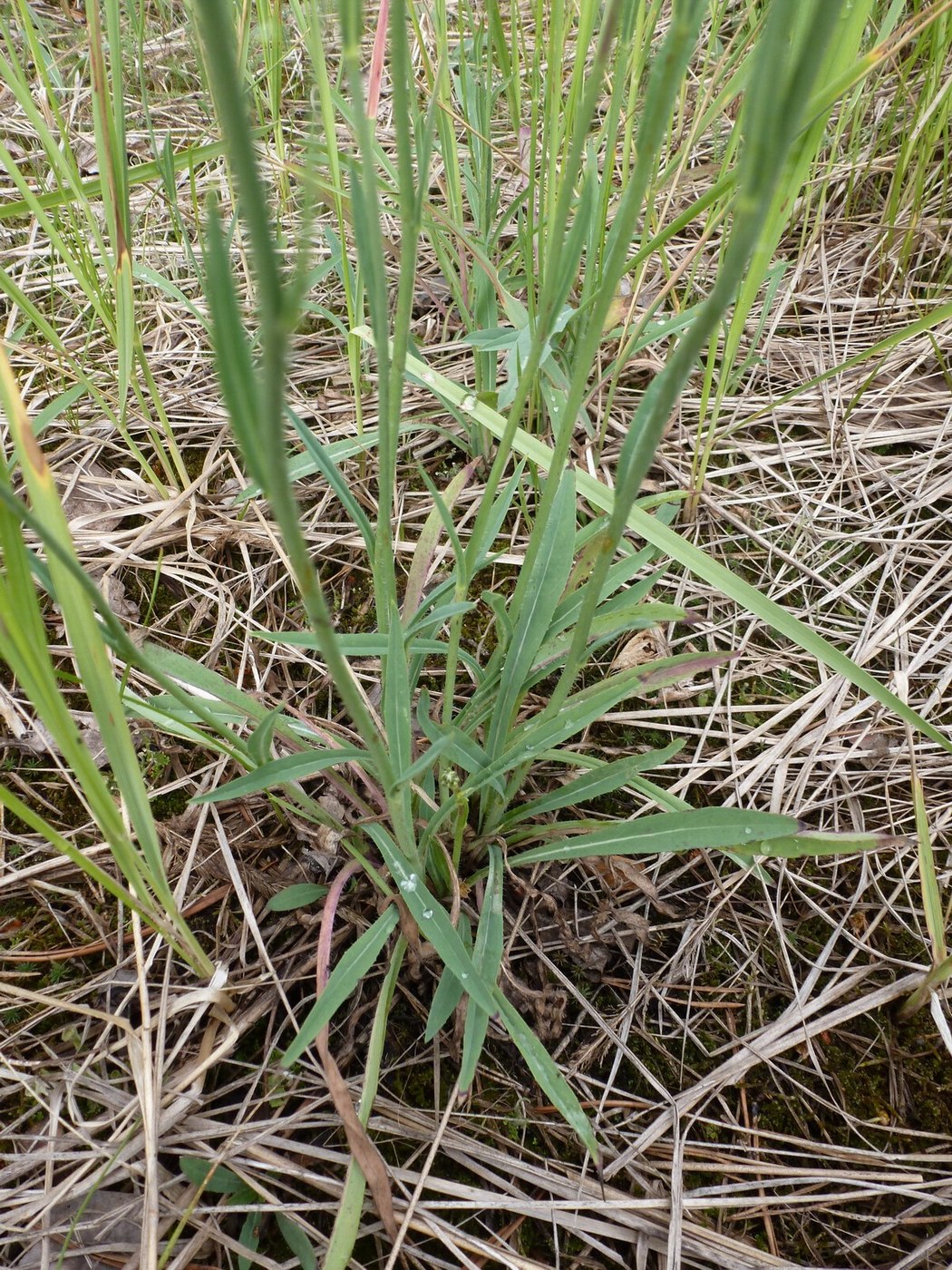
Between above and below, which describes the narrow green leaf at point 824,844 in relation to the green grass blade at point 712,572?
below

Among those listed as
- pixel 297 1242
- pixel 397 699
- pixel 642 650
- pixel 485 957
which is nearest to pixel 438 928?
pixel 485 957

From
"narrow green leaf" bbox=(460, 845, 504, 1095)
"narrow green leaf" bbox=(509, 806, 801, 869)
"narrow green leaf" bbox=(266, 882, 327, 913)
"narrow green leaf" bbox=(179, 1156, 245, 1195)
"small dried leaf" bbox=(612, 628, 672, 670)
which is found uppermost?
"narrow green leaf" bbox=(509, 806, 801, 869)

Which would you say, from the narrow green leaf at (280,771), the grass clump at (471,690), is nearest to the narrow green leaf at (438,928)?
the grass clump at (471,690)

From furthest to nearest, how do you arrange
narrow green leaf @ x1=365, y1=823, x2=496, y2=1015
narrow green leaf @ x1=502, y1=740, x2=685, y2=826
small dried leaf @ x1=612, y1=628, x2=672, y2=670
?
small dried leaf @ x1=612, y1=628, x2=672, y2=670
narrow green leaf @ x1=502, y1=740, x2=685, y2=826
narrow green leaf @ x1=365, y1=823, x2=496, y2=1015

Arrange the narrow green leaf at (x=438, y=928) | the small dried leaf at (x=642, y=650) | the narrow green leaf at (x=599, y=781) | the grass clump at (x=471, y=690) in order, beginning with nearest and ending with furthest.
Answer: the grass clump at (x=471, y=690) < the narrow green leaf at (x=438, y=928) < the narrow green leaf at (x=599, y=781) < the small dried leaf at (x=642, y=650)

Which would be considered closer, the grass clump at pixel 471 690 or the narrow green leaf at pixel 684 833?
the grass clump at pixel 471 690

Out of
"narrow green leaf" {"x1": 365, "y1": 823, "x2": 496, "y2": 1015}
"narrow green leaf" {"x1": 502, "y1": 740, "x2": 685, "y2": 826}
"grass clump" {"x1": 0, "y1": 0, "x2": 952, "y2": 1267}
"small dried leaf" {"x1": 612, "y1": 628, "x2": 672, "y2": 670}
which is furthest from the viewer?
"small dried leaf" {"x1": 612, "y1": 628, "x2": 672, "y2": 670}

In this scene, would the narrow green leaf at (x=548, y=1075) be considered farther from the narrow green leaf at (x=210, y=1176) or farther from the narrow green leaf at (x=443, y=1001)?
the narrow green leaf at (x=210, y=1176)

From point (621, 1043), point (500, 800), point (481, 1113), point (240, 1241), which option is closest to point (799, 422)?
point (500, 800)

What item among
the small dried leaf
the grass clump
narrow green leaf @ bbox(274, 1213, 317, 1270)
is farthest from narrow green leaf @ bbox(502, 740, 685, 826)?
narrow green leaf @ bbox(274, 1213, 317, 1270)

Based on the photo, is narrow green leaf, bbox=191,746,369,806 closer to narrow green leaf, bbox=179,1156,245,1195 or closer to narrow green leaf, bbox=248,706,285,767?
narrow green leaf, bbox=248,706,285,767

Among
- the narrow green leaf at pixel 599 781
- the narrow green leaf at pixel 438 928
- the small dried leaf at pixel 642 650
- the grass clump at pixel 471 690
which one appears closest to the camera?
the grass clump at pixel 471 690

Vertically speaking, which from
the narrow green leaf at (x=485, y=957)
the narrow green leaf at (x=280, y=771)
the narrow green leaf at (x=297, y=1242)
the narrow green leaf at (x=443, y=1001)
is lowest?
the narrow green leaf at (x=297, y=1242)

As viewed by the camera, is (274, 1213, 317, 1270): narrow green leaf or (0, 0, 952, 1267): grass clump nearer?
(0, 0, 952, 1267): grass clump
